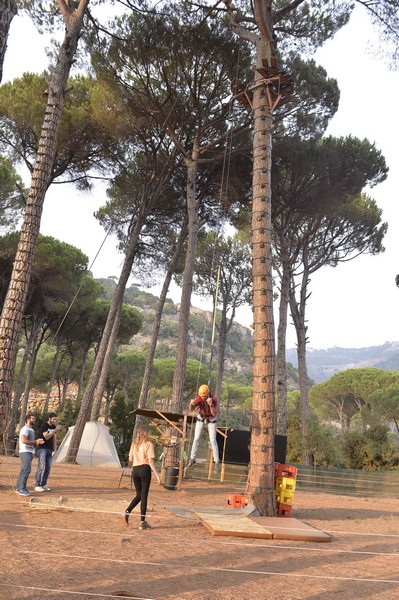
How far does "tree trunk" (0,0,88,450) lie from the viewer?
819 centimetres

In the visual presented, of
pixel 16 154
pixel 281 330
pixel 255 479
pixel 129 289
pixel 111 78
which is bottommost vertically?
pixel 255 479

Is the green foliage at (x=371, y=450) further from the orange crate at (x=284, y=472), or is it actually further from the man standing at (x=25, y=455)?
the man standing at (x=25, y=455)

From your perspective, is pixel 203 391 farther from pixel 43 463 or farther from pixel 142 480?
pixel 142 480

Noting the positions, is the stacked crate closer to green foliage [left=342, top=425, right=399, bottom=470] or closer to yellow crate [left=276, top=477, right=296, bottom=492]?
yellow crate [left=276, top=477, right=296, bottom=492]

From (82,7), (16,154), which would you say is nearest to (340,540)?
(82,7)

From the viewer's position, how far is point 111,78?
15.2m

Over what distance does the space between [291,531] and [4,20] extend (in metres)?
6.03

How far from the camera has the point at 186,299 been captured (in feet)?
43.5

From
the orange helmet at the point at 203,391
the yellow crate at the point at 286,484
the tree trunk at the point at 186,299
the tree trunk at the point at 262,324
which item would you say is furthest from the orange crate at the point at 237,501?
the tree trunk at the point at 186,299

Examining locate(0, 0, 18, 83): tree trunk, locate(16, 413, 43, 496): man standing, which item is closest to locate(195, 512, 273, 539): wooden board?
locate(16, 413, 43, 496): man standing

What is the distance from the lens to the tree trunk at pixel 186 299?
12445 millimetres

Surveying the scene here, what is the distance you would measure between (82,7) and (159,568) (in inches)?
358

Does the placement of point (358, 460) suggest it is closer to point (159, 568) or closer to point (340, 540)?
point (340, 540)

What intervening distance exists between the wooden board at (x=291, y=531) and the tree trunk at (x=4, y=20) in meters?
5.47
